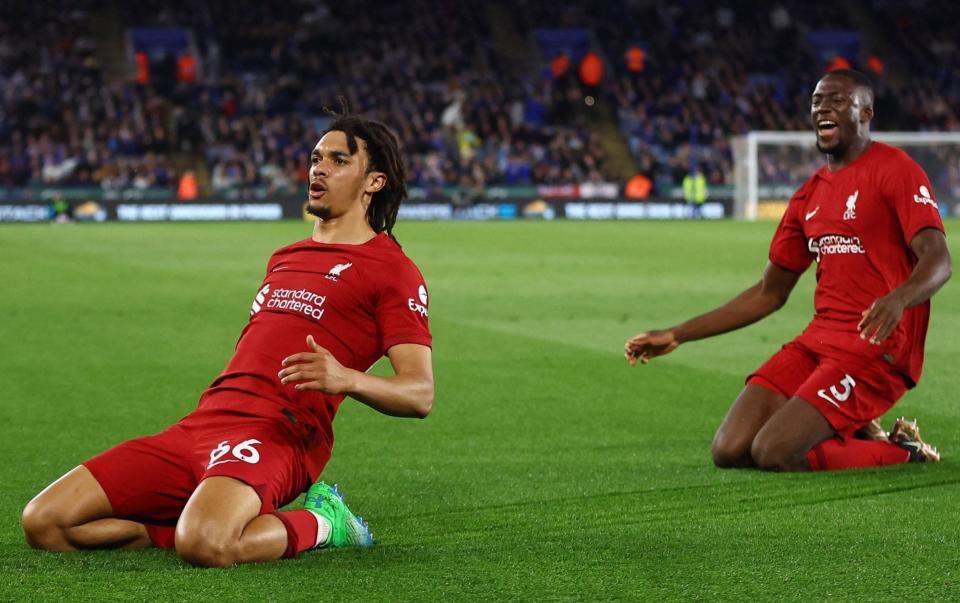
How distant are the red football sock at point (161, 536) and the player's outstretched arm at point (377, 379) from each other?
88 cm

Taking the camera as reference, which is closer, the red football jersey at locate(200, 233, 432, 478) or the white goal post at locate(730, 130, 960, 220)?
the red football jersey at locate(200, 233, 432, 478)

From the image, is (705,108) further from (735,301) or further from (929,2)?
(735,301)

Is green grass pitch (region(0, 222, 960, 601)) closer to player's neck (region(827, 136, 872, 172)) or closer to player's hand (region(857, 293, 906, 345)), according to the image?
player's hand (region(857, 293, 906, 345))

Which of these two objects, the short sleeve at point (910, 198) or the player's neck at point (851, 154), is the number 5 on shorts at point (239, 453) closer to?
the short sleeve at point (910, 198)

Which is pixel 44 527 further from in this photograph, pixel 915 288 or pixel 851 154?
pixel 851 154

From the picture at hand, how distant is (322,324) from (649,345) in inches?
84.9

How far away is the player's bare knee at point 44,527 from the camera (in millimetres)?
5367

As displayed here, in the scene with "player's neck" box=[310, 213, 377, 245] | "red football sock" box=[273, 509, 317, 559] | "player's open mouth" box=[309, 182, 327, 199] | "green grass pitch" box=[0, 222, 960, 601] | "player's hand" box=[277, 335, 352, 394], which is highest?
"player's open mouth" box=[309, 182, 327, 199]

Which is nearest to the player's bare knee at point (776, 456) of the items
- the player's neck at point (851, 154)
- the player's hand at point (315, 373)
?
the player's neck at point (851, 154)

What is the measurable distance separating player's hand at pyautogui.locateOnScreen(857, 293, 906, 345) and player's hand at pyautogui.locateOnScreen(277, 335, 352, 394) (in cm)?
255

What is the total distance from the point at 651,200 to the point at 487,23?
13714mm

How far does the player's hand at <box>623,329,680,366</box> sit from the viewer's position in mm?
7152

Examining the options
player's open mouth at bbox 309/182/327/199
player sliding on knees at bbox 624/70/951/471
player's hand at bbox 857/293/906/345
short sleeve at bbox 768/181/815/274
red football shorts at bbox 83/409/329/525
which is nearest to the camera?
red football shorts at bbox 83/409/329/525

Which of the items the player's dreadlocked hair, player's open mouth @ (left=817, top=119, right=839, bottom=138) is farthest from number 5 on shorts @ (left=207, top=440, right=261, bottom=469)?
player's open mouth @ (left=817, top=119, right=839, bottom=138)
